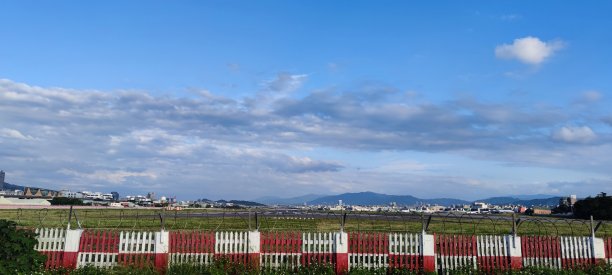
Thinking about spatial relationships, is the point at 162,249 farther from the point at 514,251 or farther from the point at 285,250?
the point at 514,251

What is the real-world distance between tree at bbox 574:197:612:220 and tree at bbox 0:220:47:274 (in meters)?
95.5

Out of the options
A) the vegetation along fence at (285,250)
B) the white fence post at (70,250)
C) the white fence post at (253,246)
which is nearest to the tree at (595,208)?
the vegetation along fence at (285,250)

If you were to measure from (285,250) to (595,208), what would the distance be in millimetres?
95749

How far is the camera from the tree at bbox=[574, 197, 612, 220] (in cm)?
8662

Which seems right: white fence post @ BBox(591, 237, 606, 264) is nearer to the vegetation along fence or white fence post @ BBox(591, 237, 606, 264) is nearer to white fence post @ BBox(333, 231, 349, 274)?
the vegetation along fence

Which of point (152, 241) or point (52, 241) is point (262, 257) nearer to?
point (152, 241)

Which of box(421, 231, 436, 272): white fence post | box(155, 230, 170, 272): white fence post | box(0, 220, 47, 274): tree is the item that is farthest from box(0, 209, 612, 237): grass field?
box(0, 220, 47, 274): tree

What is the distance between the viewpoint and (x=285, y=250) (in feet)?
52.7

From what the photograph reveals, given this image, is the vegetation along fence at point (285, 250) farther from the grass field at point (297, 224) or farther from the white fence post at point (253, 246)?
the grass field at point (297, 224)

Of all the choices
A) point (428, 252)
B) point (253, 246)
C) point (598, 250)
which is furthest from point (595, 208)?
point (253, 246)

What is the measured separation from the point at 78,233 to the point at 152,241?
2.55 m

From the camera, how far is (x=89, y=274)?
1488 centimetres

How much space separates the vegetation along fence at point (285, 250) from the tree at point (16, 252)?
1506 mm

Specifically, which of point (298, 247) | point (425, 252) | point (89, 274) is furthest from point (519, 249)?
point (89, 274)
